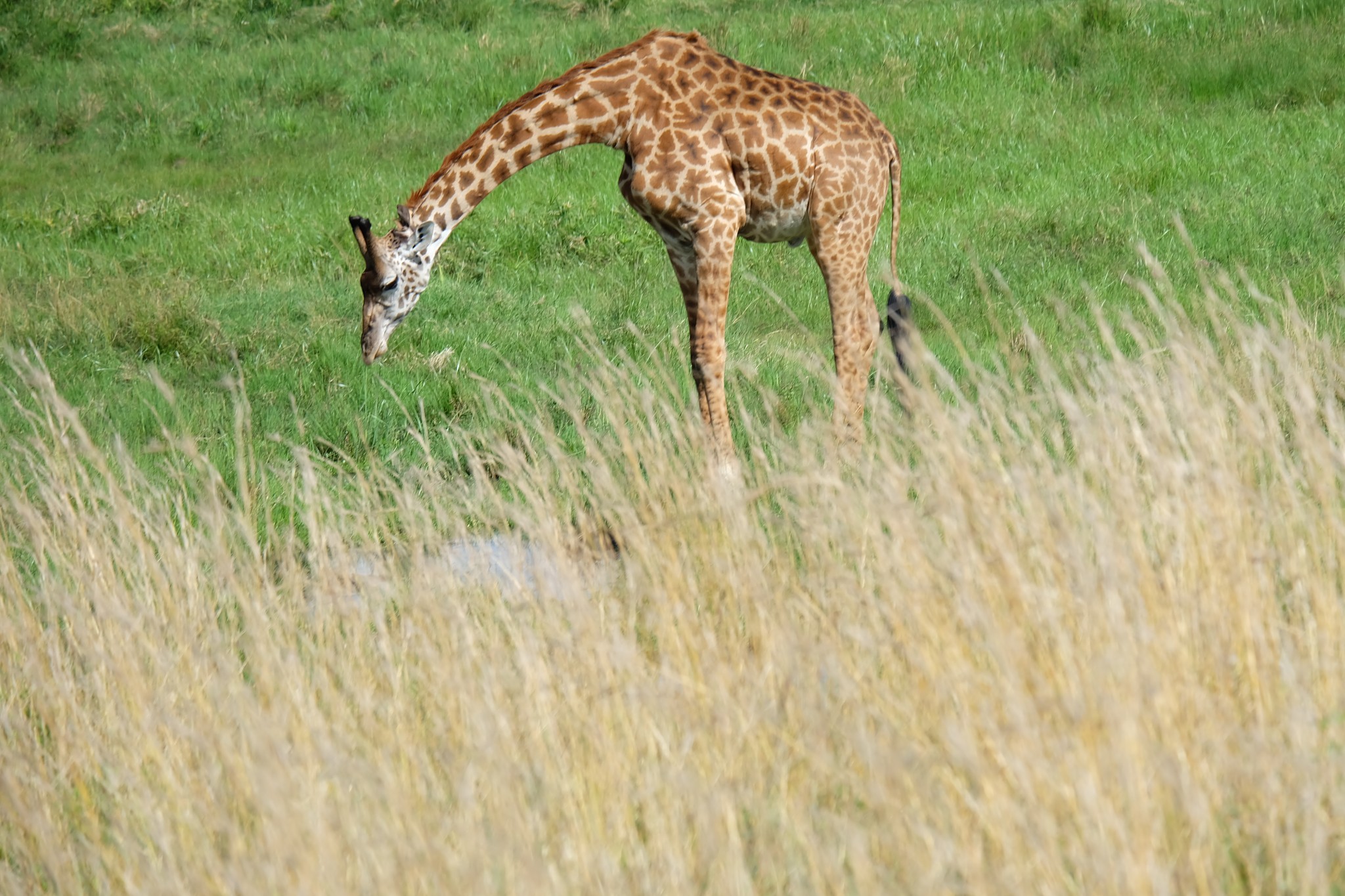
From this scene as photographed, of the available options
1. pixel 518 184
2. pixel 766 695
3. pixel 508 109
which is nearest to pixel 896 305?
pixel 508 109

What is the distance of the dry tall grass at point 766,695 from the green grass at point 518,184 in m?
1.92

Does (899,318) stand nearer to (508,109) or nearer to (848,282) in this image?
(848,282)

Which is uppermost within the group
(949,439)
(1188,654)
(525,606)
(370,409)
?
(949,439)

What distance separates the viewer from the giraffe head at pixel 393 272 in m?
6.77

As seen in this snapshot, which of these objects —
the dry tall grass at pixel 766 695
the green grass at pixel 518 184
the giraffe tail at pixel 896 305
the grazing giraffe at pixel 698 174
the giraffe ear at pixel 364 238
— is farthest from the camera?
the green grass at pixel 518 184

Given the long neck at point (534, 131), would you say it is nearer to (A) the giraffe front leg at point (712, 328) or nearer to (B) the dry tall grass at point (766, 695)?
(A) the giraffe front leg at point (712, 328)

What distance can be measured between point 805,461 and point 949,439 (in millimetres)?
571

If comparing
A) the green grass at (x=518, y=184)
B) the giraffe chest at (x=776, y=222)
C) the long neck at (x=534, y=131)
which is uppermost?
the long neck at (x=534, y=131)

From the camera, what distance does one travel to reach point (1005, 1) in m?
16.5

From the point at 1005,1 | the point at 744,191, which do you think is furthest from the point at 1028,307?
the point at 1005,1

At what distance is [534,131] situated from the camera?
6824mm

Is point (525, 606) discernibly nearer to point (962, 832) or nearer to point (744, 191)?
point (962, 832)

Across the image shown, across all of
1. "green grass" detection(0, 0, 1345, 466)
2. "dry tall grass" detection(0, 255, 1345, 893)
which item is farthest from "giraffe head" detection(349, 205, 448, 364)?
"dry tall grass" detection(0, 255, 1345, 893)

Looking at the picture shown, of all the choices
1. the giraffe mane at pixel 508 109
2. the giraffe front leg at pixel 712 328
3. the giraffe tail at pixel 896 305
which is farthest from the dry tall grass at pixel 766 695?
the giraffe mane at pixel 508 109
